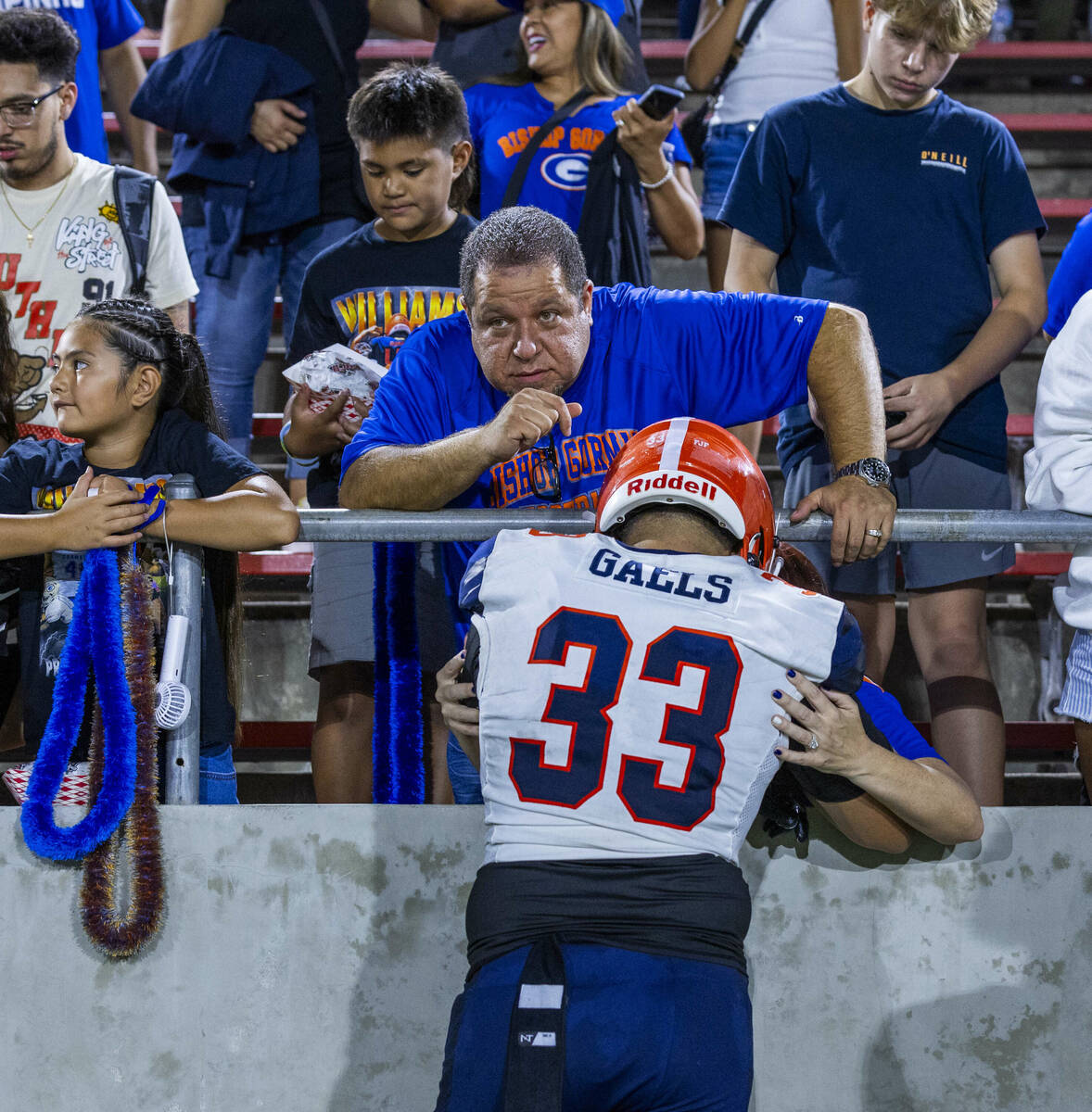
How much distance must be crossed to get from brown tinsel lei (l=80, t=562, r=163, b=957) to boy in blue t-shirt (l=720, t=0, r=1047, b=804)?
5.28ft

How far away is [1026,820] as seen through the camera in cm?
254

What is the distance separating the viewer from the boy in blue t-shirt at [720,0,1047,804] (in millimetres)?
3295

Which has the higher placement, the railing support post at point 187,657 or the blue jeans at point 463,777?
the railing support post at point 187,657

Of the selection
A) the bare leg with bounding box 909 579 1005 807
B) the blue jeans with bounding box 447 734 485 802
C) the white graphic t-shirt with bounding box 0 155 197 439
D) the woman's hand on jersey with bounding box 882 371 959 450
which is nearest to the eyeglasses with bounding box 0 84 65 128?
the white graphic t-shirt with bounding box 0 155 197 439

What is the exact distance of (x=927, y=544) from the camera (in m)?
3.31

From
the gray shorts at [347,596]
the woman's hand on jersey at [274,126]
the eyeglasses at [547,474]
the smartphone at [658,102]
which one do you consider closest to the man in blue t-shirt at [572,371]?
the eyeglasses at [547,474]

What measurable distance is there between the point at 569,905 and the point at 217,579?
1.20 m

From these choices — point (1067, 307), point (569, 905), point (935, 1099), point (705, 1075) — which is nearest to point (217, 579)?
point (569, 905)

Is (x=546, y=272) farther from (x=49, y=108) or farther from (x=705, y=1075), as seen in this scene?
(x=49, y=108)

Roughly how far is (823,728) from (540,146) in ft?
7.81

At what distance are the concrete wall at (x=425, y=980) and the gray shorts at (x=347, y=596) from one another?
734 mm

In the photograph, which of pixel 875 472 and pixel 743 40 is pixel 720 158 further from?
pixel 875 472

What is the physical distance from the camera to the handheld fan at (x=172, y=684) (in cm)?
247

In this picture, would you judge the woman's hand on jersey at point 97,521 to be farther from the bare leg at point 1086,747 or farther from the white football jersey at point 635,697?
the bare leg at point 1086,747
